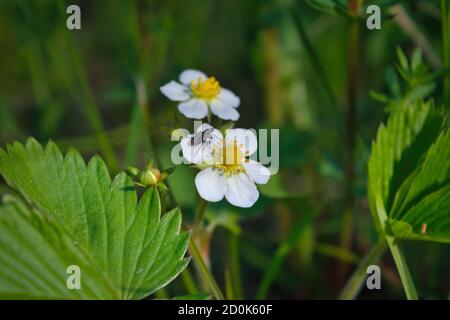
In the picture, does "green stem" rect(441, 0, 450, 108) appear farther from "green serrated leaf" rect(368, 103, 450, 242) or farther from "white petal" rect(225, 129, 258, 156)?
"white petal" rect(225, 129, 258, 156)

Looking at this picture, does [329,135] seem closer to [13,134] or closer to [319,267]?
[319,267]

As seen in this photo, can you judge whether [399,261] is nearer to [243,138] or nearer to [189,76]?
[243,138]

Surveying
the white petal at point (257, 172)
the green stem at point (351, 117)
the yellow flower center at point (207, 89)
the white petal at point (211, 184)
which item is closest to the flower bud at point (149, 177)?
the white petal at point (211, 184)

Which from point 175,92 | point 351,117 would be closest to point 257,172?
point 175,92

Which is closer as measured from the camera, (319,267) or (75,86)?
(319,267)

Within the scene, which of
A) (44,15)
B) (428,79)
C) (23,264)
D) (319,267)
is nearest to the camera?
(23,264)
